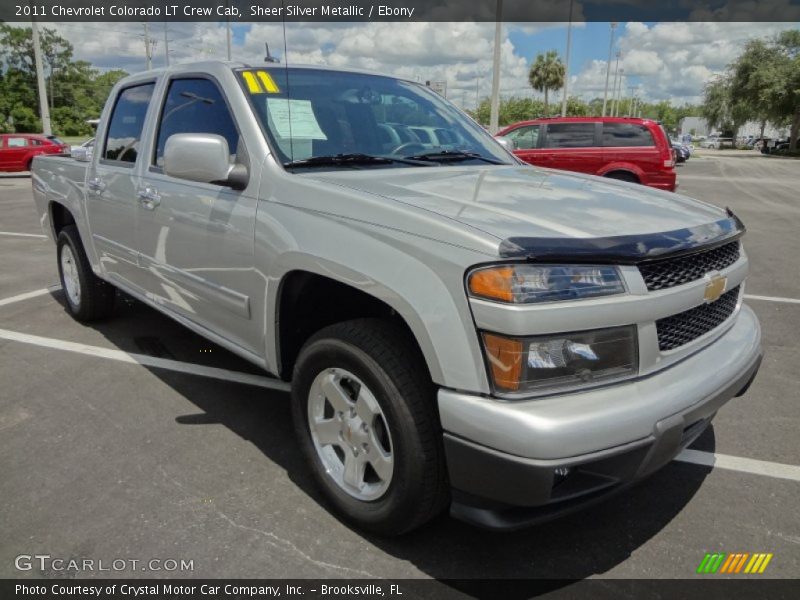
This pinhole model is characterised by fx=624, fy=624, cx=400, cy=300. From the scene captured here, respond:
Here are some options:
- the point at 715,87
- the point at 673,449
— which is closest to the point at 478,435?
the point at 673,449

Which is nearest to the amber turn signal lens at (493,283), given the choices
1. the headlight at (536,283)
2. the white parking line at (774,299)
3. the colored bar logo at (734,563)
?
the headlight at (536,283)

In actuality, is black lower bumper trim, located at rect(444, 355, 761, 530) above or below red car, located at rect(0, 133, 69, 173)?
below

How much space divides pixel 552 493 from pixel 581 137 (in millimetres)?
12730

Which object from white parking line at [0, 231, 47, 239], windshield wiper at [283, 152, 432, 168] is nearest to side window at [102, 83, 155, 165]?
windshield wiper at [283, 152, 432, 168]

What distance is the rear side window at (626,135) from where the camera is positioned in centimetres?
1284

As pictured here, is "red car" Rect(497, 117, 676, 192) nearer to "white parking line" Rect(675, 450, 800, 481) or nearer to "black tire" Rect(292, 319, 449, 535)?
"white parking line" Rect(675, 450, 800, 481)

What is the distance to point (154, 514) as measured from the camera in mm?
2648

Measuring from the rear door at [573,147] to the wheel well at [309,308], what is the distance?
11.5m

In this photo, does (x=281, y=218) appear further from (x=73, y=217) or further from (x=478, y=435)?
(x=73, y=217)

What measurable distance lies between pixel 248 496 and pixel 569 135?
12.5m

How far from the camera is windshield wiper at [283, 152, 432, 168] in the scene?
285 centimetres

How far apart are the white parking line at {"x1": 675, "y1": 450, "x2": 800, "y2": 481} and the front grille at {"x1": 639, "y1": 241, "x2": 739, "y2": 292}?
102 centimetres

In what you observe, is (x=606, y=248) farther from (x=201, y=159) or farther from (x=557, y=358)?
(x=201, y=159)

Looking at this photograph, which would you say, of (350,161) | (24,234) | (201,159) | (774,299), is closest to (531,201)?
(350,161)
